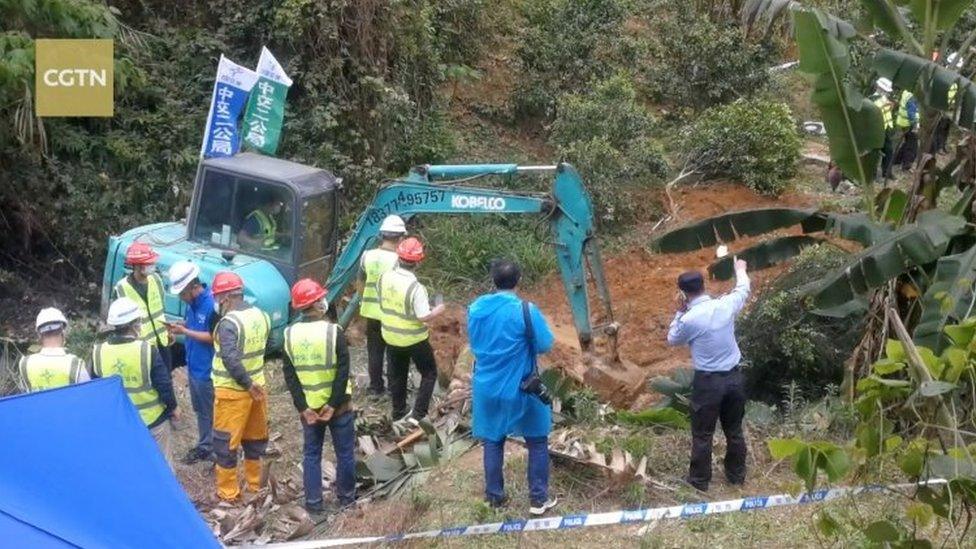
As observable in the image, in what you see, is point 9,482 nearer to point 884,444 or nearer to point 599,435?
point 884,444

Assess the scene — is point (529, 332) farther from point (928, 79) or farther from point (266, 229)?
point (266, 229)

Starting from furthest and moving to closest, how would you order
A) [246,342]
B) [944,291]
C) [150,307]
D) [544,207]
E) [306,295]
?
[544,207]
[150,307]
[246,342]
[306,295]
[944,291]

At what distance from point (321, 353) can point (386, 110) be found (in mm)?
9510

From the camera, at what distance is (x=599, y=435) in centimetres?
1020

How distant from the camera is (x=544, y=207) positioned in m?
11.9

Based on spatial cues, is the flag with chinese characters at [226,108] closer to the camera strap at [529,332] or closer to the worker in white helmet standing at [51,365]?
the worker in white helmet standing at [51,365]

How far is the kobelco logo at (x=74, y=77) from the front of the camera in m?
13.0

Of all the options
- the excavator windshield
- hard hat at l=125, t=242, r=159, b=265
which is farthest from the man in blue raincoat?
the excavator windshield

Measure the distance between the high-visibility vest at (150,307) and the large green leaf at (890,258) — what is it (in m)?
5.20

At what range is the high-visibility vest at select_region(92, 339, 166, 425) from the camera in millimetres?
9438

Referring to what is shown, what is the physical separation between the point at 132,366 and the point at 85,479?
330 cm

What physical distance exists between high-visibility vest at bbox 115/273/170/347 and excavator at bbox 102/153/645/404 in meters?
1.55

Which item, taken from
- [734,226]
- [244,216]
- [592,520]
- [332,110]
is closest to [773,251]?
[734,226]

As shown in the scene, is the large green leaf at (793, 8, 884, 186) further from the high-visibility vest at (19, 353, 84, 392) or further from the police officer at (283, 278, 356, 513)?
the high-visibility vest at (19, 353, 84, 392)
